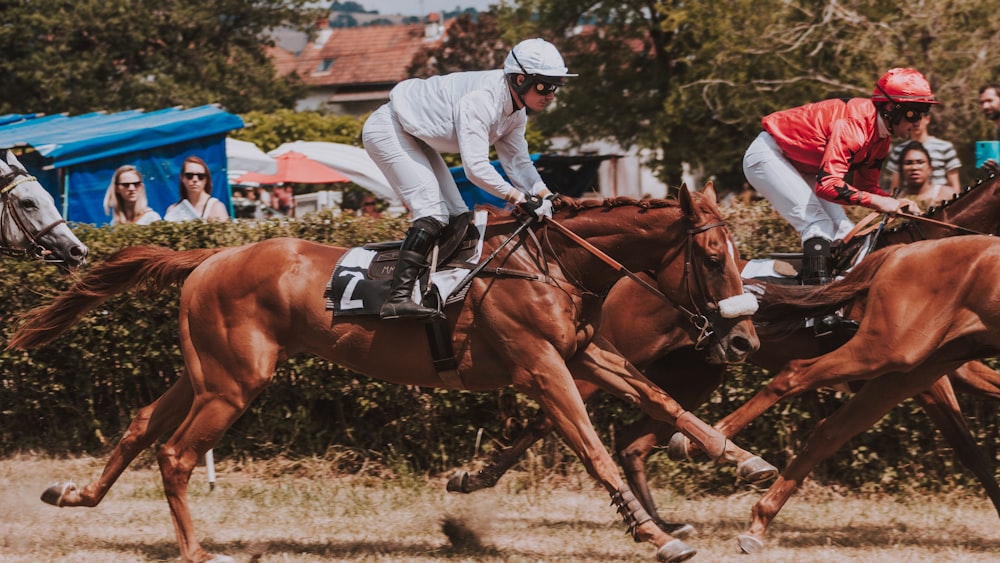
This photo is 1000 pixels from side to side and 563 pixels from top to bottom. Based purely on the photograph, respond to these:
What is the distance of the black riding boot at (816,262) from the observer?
599cm

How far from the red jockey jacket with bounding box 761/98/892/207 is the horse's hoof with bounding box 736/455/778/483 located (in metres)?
1.56

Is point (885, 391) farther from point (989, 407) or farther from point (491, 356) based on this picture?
point (491, 356)

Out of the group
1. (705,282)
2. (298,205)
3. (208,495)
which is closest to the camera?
(705,282)

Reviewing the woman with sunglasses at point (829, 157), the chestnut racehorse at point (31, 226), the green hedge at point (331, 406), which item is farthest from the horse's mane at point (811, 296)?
the chestnut racehorse at point (31, 226)

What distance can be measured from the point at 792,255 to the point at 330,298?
8.05ft

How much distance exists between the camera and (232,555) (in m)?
5.58

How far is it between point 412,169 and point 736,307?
1570 millimetres

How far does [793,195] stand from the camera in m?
6.16

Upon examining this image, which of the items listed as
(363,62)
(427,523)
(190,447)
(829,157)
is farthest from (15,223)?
(363,62)

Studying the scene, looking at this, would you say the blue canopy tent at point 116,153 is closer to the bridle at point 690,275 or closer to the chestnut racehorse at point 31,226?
the chestnut racehorse at point 31,226

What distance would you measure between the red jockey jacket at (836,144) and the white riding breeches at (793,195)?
0.08m

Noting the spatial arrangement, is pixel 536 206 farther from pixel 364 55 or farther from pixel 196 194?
pixel 364 55

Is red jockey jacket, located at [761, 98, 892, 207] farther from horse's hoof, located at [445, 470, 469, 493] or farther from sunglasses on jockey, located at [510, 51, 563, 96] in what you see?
horse's hoof, located at [445, 470, 469, 493]

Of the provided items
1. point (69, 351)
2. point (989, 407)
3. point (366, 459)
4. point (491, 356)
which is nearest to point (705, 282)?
point (491, 356)
